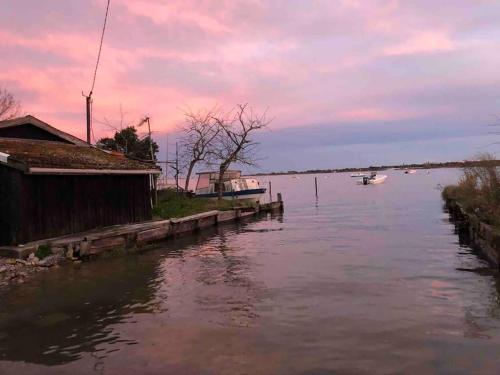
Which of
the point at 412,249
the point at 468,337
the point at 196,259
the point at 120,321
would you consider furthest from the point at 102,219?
the point at 468,337

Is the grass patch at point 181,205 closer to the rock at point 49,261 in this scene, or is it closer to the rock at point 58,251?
the rock at point 58,251

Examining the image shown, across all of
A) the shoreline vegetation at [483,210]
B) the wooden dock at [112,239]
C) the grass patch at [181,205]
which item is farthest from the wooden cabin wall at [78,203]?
the shoreline vegetation at [483,210]

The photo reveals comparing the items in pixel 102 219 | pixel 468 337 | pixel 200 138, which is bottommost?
pixel 468 337

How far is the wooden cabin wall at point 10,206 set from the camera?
15367mm

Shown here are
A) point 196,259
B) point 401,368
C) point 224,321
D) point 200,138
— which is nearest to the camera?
point 401,368

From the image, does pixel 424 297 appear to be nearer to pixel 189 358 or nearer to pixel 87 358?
pixel 189 358

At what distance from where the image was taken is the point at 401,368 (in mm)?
7109

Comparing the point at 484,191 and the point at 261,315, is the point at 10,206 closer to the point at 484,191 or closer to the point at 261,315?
the point at 261,315

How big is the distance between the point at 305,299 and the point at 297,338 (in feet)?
8.96

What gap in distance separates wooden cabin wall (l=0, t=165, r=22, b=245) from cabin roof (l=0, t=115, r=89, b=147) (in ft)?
14.4

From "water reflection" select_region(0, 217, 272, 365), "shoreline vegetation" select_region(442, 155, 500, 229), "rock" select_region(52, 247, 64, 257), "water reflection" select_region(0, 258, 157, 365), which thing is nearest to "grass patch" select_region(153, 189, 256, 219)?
"water reflection" select_region(0, 217, 272, 365)

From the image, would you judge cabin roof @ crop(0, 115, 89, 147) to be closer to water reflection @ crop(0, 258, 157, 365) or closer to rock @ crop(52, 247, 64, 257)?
rock @ crop(52, 247, 64, 257)

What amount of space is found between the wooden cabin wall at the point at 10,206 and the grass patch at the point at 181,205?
32.3ft

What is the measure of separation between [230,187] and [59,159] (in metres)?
24.1
